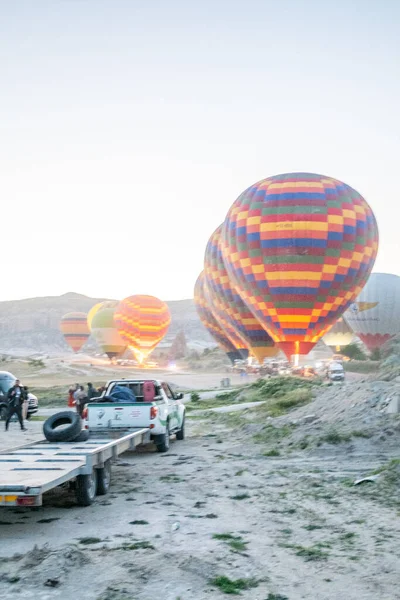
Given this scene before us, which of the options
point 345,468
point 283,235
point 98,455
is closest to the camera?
point 98,455

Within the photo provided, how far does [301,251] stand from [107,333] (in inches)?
2794

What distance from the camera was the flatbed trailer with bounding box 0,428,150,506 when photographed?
28.4 ft

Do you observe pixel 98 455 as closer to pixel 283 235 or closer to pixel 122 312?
pixel 283 235

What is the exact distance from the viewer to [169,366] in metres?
112

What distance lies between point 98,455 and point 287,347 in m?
43.4

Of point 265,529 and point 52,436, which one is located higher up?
point 52,436

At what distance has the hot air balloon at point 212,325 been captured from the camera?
85938mm

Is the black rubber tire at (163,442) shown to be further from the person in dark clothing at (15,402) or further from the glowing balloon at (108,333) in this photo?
the glowing balloon at (108,333)

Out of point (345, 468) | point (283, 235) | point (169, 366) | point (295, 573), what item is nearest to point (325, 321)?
point (283, 235)

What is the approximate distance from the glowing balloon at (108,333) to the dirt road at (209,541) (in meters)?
103

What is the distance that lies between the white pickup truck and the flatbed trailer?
94.9 inches

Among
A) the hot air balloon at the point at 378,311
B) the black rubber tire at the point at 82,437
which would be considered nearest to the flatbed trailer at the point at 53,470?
the black rubber tire at the point at 82,437

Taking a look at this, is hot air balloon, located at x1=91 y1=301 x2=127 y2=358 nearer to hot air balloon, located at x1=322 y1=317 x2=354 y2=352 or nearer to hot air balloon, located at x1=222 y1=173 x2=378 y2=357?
hot air balloon, located at x1=322 y1=317 x2=354 y2=352

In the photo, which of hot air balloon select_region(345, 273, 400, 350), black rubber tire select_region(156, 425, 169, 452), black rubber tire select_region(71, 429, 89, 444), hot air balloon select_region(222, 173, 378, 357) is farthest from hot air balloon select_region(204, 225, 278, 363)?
black rubber tire select_region(71, 429, 89, 444)
